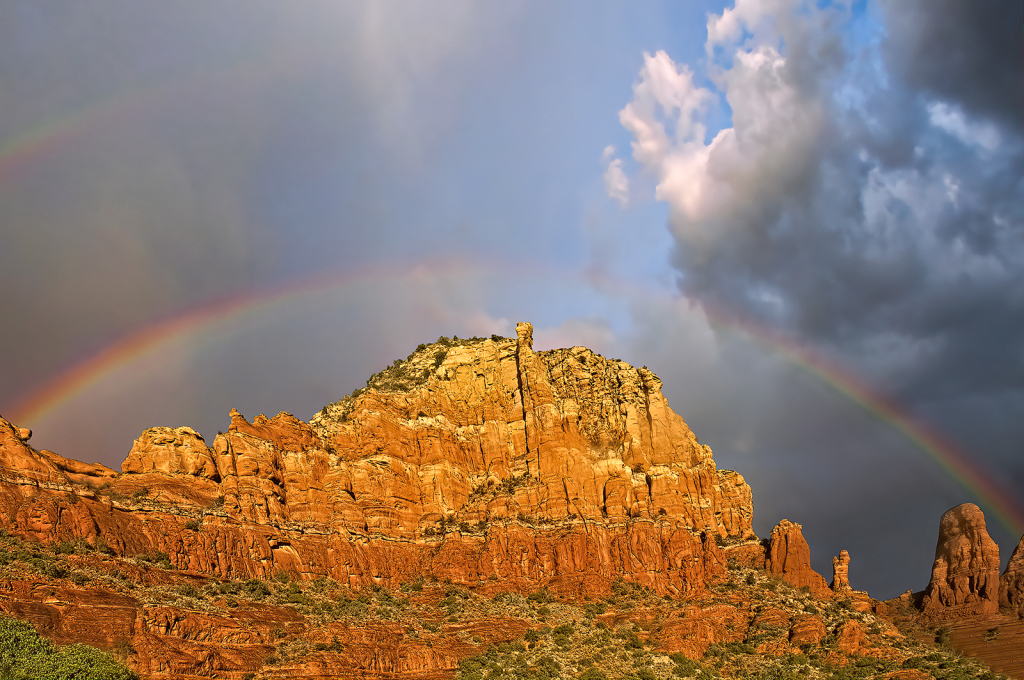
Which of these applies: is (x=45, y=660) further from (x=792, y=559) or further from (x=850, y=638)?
(x=792, y=559)

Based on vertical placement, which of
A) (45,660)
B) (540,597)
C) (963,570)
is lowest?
(45,660)

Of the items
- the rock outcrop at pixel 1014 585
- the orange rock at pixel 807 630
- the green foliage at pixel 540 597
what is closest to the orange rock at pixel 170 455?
the green foliage at pixel 540 597

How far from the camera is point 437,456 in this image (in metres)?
103

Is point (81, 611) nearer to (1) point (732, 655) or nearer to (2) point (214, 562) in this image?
(2) point (214, 562)

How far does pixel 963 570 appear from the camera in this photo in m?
102

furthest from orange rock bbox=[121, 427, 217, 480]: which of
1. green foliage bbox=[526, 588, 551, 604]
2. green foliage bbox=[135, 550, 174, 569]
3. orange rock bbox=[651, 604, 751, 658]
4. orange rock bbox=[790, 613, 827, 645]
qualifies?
orange rock bbox=[790, 613, 827, 645]

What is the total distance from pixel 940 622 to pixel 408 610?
62474 millimetres

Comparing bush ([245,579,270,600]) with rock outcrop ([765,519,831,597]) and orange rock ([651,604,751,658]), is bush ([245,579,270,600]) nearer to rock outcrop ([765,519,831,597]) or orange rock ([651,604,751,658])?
orange rock ([651,604,751,658])

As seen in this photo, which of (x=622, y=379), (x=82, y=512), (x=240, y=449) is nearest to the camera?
(x=82, y=512)

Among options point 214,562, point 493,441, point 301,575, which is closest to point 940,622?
point 493,441

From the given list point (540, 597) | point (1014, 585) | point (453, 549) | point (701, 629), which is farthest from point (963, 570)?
point (453, 549)

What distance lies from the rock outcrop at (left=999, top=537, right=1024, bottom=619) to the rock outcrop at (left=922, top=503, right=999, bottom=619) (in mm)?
→ 835

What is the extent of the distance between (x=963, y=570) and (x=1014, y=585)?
5.34 meters

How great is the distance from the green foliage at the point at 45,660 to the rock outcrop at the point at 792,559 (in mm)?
70571
